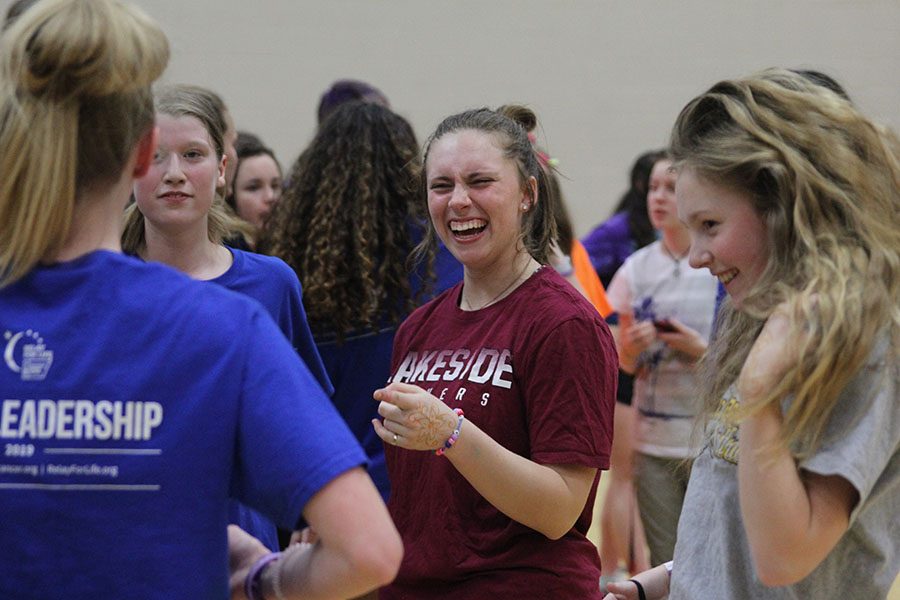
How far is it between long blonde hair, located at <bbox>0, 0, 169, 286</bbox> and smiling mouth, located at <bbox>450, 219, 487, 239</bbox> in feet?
3.36

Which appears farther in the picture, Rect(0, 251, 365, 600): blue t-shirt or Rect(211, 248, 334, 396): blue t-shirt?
Rect(211, 248, 334, 396): blue t-shirt

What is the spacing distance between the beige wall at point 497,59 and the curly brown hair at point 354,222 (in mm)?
4846

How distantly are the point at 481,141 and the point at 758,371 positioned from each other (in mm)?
1030

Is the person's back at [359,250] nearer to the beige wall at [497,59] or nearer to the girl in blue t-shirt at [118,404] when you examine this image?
the girl in blue t-shirt at [118,404]

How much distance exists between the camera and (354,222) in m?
2.93

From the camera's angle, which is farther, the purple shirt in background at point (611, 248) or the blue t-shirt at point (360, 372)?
the purple shirt in background at point (611, 248)

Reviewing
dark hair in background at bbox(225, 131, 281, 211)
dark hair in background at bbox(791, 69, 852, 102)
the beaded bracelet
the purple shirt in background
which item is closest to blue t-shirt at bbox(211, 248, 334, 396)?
the beaded bracelet

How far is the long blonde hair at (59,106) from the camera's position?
4.16ft

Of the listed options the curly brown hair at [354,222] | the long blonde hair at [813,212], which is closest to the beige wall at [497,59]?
the curly brown hair at [354,222]

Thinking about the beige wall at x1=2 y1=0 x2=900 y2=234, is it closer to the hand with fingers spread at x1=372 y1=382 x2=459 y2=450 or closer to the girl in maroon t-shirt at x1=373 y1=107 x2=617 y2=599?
the girl in maroon t-shirt at x1=373 y1=107 x2=617 y2=599

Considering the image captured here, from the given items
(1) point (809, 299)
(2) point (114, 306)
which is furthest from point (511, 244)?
(2) point (114, 306)

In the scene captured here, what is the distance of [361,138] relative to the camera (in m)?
3.05

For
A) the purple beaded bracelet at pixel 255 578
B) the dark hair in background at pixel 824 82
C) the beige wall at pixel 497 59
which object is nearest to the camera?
the purple beaded bracelet at pixel 255 578

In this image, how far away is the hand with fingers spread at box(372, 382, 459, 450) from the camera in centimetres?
179
